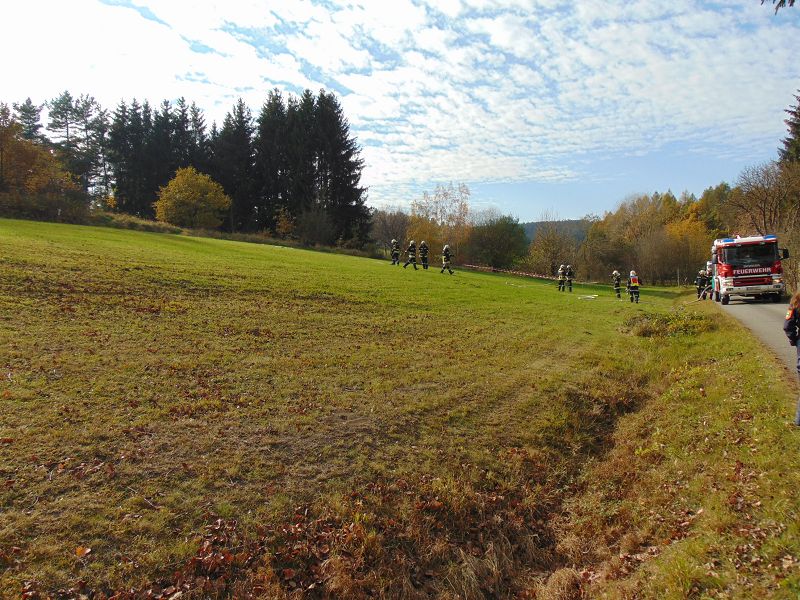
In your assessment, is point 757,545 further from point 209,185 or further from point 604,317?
point 209,185

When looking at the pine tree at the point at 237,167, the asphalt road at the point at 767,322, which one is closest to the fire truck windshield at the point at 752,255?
the asphalt road at the point at 767,322

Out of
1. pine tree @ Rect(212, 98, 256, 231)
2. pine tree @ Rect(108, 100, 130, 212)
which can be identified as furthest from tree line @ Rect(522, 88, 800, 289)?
pine tree @ Rect(108, 100, 130, 212)

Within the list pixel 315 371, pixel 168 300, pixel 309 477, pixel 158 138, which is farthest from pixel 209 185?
pixel 309 477

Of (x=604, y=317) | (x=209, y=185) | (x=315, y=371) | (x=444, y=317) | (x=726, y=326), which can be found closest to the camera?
(x=315, y=371)

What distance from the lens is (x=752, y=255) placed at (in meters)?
23.2

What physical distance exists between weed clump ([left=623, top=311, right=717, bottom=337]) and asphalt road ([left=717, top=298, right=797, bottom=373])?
1.13 metres

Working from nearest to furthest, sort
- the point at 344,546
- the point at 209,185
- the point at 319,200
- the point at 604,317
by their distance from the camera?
the point at 344,546 → the point at 604,317 → the point at 209,185 → the point at 319,200

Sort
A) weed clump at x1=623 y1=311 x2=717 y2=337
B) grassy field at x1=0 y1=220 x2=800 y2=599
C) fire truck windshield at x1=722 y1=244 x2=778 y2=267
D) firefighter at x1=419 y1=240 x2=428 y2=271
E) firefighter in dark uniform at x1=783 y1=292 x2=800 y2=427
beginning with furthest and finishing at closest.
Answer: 1. firefighter at x1=419 y1=240 x2=428 y2=271
2. fire truck windshield at x1=722 y1=244 x2=778 y2=267
3. weed clump at x1=623 y1=311 x2=717 y2=337
4. firefighter in dark uniform at x1=783 y1=292 x2=800 y2=427
5. grassy field at x1=0 y1=220 x2=800 y2=599

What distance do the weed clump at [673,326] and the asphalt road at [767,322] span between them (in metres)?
1.13

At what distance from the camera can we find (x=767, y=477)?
20.7ft

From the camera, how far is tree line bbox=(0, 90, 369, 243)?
66625mm

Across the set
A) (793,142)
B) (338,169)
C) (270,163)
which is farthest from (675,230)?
(270,163)

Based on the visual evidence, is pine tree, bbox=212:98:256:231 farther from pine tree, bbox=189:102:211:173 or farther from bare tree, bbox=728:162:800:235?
bare tree, bbox=728:162:800:235

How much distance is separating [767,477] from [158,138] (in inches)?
3027
